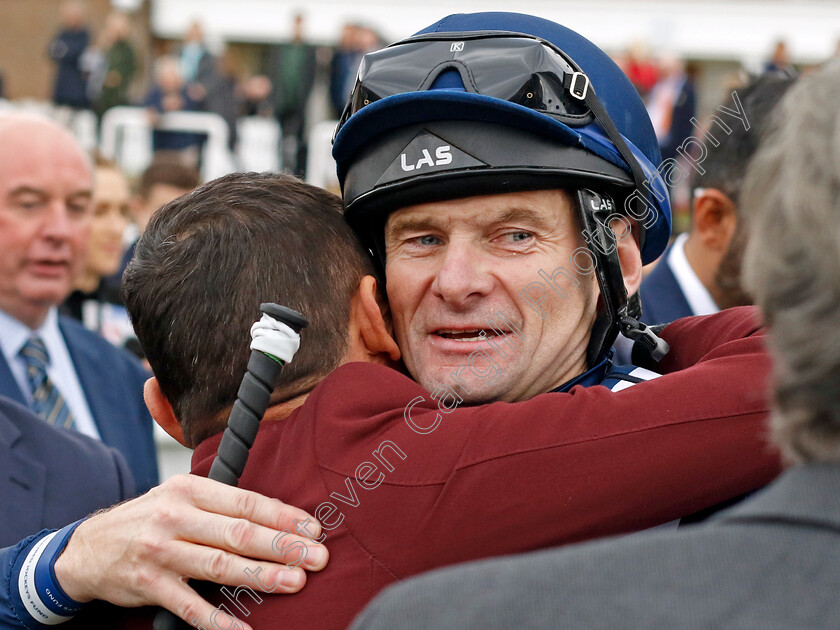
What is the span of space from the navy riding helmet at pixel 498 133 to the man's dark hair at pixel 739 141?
6.29 ft

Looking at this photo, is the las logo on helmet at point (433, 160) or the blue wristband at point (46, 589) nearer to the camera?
the blue wristband at point (46, 589)

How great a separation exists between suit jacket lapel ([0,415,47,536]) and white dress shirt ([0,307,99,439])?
5.14 ft

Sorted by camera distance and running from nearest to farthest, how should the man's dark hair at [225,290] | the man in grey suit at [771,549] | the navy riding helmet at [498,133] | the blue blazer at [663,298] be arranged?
1. the man in grey suit at [771,549]
2. the man's dark hair at [225,290]
3. the navy riding helmet at [498,133]
4. the blue blazer at [663,298]

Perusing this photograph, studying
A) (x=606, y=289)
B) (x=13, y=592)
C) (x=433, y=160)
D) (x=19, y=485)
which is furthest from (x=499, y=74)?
(x=19, y=485)

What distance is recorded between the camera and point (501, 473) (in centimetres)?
171

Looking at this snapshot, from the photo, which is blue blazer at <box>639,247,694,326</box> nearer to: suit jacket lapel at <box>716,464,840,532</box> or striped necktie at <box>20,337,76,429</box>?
striped necktie at <box>20,337,76,429</box>

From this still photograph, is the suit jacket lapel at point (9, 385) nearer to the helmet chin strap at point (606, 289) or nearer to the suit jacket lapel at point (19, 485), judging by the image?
the suit jacket lapel at point (19, 485)

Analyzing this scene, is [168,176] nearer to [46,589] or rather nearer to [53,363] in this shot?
[53,363]

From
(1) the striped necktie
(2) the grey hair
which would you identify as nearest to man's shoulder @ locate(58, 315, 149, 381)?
(1) the striped necktie

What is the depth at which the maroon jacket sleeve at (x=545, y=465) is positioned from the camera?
1.70m

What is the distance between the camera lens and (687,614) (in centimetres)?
107

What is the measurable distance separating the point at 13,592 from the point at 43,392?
2.58m

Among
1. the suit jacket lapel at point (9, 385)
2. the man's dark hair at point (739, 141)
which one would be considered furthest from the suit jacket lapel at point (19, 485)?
the man's dark hair at point (739, 141)

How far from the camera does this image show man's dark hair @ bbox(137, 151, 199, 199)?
25.7ft
